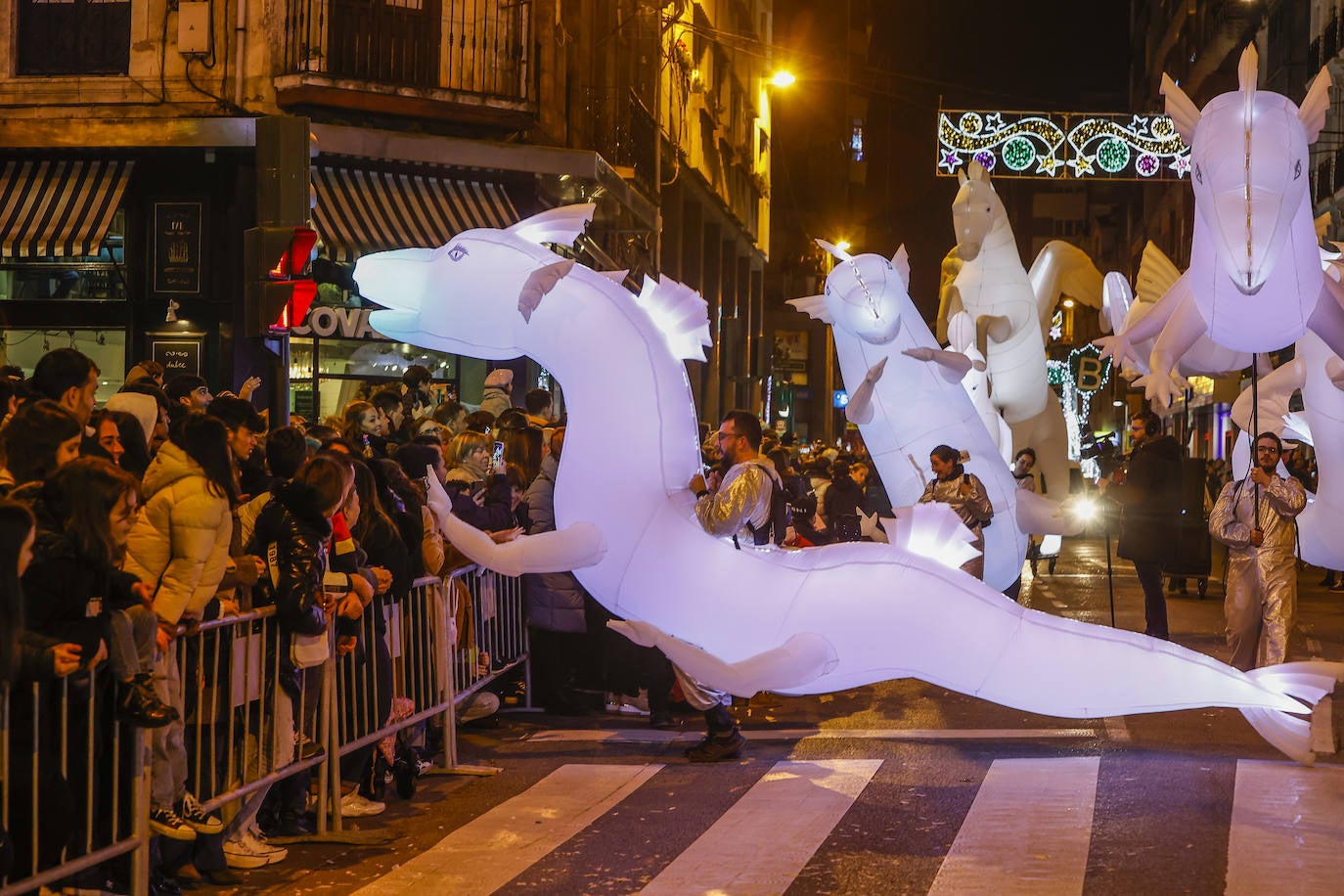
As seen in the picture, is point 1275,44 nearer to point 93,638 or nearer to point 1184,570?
point 1184,570

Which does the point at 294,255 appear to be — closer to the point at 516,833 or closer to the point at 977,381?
the point at 516,833

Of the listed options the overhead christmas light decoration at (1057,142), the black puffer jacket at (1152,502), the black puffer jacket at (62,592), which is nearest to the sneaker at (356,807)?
the black puffer jacket at (62,592)

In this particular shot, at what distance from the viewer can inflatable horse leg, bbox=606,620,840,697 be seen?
25.7ft

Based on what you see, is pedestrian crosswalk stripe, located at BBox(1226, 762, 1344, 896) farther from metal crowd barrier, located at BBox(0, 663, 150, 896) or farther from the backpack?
metal crowd barrier, located at BBox(0, 663, 150, 896)

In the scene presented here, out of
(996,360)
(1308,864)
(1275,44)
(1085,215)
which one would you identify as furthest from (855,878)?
(1085,215)

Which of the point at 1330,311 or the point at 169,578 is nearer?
the point at 169,578

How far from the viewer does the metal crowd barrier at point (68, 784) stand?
5602mm

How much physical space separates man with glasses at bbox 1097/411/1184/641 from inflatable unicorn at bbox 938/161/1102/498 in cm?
421

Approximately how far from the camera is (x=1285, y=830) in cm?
754

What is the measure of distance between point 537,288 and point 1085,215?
10129 centimetres

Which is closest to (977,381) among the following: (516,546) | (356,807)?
(516,546)

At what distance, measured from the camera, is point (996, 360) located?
19.1m

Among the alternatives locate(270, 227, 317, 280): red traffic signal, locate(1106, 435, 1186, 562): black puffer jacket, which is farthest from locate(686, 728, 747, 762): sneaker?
locate(1106, 435, 1186, 562): black puffer jacket

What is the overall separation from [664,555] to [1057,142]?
54.7ft
